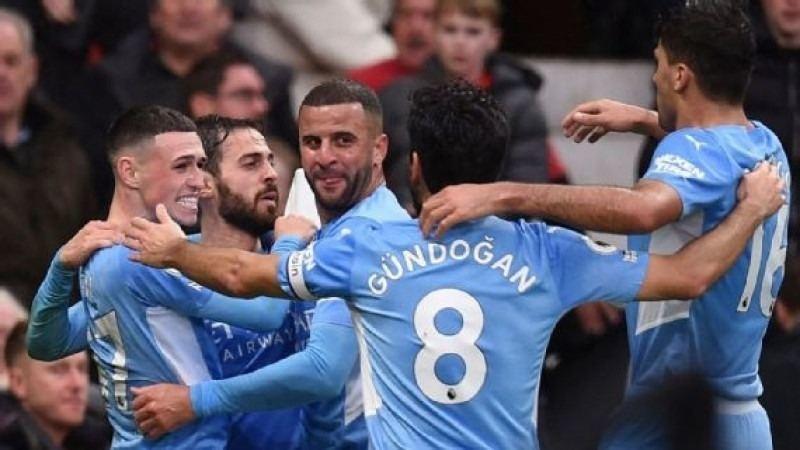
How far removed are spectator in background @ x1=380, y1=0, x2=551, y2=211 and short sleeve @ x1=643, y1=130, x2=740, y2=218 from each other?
322 centimetres

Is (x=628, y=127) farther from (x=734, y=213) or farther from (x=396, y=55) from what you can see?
(x=396, y=55)

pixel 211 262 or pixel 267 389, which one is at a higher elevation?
pixel 211 262

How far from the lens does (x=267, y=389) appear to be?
6883 millimetres

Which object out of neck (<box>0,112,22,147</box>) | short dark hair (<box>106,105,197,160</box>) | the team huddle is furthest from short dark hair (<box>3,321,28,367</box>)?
short dark hair (<box>106,105,197,160</box>)

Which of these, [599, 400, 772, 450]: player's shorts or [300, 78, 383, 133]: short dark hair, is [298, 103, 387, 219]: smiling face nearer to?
[300, 78, 383, 133]: short dark hair

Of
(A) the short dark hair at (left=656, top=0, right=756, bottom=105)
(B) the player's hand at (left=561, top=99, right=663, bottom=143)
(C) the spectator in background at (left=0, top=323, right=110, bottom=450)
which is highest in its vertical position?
(A) the short dark hair at (left=656, top=0, right=756, bottom=105)

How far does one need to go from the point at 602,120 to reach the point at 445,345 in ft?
3.75

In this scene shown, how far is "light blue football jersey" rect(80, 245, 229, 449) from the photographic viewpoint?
7121mm

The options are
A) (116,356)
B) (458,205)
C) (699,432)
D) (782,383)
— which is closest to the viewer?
(699,432)

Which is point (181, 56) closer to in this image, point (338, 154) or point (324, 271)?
point (338, 154)

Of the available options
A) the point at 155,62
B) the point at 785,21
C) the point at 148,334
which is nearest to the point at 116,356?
the point at 148,334

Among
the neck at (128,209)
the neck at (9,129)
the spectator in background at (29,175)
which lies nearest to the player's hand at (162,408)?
the neck at (128,209)

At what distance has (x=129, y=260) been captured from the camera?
709 cm

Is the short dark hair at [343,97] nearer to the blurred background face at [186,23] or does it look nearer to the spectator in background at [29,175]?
the spectator in background at [29,175]
